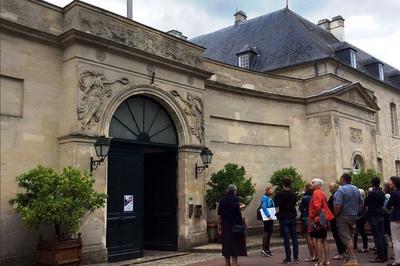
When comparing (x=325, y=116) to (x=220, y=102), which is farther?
(x=325, y=116)

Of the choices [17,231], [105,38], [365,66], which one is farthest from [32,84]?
[365,66]

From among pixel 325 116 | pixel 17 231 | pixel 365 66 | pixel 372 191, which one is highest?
pixel 365 66

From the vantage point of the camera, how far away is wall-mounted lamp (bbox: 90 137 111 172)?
981 centimetres

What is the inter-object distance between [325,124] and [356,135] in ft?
7.82

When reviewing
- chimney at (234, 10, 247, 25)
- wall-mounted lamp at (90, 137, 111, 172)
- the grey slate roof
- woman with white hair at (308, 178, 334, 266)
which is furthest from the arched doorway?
chimney at (234, 10, 247, 25)

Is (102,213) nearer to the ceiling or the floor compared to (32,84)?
nearer to the floor

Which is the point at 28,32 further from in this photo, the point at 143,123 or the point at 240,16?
the point at 240,16

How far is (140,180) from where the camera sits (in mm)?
11281

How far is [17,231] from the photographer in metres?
9.12

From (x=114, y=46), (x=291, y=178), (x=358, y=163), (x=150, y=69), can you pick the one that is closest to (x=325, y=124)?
(x=358, y=163)

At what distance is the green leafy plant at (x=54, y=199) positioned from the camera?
826 cm

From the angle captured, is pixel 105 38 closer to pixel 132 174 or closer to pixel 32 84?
pixel 32 84

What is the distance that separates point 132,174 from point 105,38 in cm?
343

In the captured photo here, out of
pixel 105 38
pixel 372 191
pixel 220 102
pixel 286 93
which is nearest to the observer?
pixel 372 191
